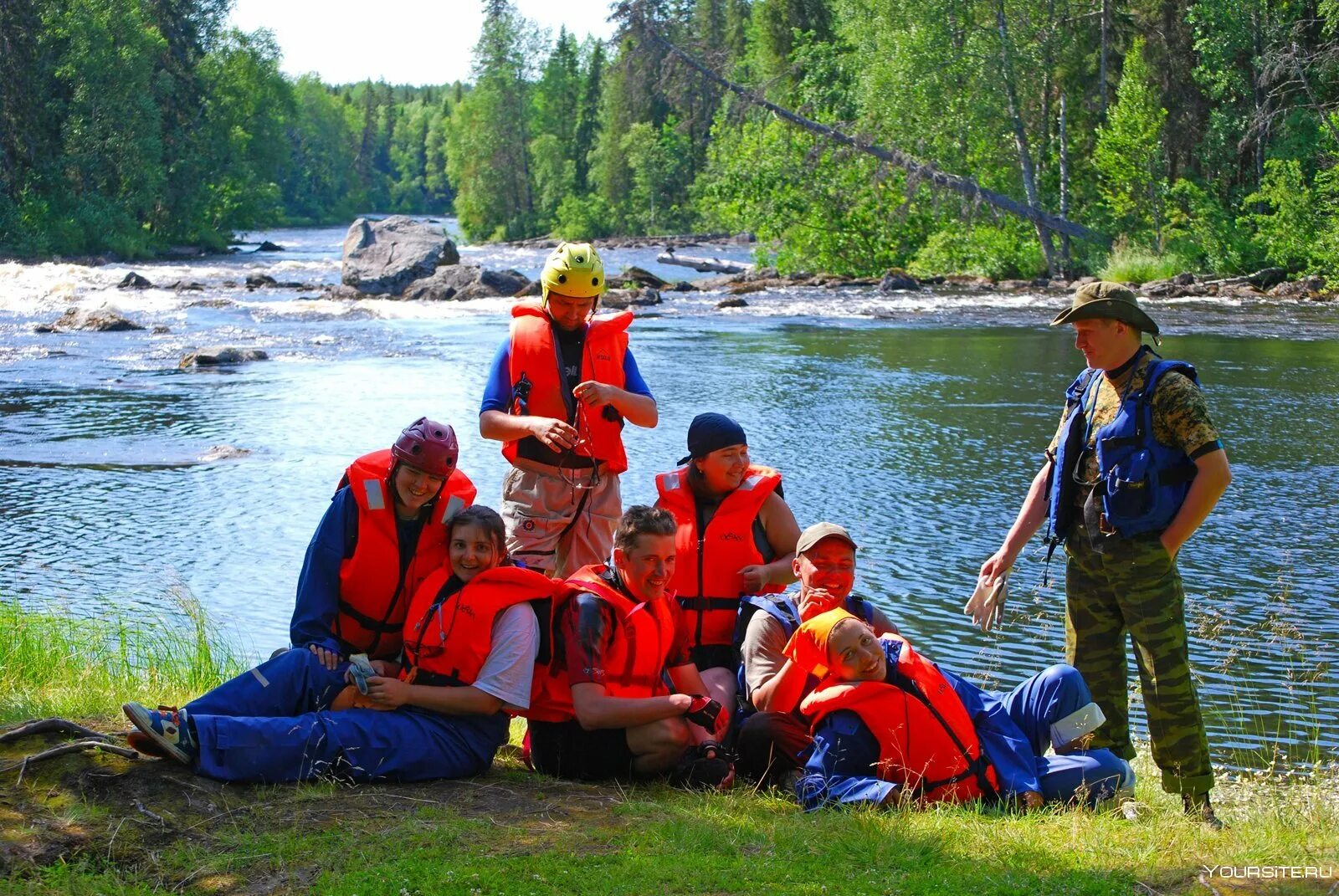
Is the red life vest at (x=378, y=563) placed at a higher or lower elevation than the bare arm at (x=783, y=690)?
higher

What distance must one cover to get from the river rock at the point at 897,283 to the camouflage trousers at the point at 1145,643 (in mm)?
30214

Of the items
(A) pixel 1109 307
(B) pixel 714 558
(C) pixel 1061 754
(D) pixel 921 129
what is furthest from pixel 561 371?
(D) pixel 921 129

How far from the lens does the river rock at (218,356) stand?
2164 centimetres

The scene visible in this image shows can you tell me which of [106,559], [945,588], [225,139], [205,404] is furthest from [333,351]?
[225,139]

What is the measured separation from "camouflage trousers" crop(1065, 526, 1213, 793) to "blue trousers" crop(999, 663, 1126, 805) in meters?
0.17

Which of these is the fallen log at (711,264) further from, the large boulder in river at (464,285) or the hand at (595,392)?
the hand at (595,392)

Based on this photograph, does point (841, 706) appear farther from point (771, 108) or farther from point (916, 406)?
point (771, 108)

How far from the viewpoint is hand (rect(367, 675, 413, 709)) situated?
4.79 m

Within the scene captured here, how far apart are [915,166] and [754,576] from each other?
32.5 metres

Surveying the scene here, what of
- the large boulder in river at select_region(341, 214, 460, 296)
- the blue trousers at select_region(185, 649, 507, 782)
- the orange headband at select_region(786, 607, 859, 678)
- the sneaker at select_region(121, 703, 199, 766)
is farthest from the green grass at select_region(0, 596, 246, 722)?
the large boulder in river at select_region(341, 214, 460, 296)

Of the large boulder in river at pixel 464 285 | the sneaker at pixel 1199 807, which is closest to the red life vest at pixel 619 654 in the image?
the sneaker at pixel 1199 807

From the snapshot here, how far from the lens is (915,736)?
15.9ft

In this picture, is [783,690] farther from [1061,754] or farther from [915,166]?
[915,166]

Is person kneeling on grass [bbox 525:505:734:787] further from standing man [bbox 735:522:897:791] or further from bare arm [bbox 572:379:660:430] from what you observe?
bare arm [bbox 572:379:660:430]
